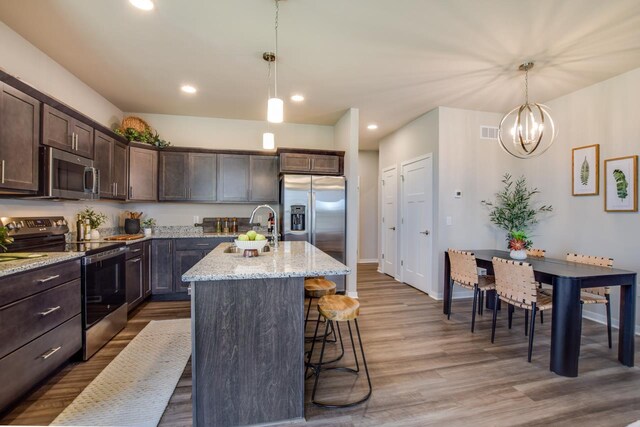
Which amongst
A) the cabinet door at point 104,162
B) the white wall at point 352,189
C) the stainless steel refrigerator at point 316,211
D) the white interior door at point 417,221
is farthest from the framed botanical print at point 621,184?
the cabinet door at point 104,162

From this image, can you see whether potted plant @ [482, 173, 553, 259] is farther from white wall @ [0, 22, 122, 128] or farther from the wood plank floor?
white wall @ [0, 22, 122, 128]

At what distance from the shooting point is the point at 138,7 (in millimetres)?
Answer: 2182

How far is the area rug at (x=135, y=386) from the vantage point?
1.77 metres

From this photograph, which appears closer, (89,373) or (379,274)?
(89,373)

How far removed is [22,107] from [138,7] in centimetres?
117

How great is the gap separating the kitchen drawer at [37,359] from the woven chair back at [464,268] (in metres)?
3.76

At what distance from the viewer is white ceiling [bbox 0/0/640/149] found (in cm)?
223

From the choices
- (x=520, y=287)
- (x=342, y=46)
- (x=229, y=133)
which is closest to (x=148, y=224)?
(x=229, y=133)

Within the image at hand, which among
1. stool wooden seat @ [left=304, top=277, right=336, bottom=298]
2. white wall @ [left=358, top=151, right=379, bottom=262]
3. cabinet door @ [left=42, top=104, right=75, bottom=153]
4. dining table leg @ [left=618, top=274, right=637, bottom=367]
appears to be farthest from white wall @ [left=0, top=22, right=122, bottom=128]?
dining table leg @ [left=618, top=274, right=637, bottom=367]

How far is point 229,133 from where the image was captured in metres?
4.90

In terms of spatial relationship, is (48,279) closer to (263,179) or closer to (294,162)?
(263,179)

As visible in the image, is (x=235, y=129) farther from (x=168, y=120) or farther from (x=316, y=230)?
(x=316, y=230)

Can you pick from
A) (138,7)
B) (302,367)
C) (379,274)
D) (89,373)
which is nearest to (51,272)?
(89,373)

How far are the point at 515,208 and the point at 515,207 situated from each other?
20 millimetres
